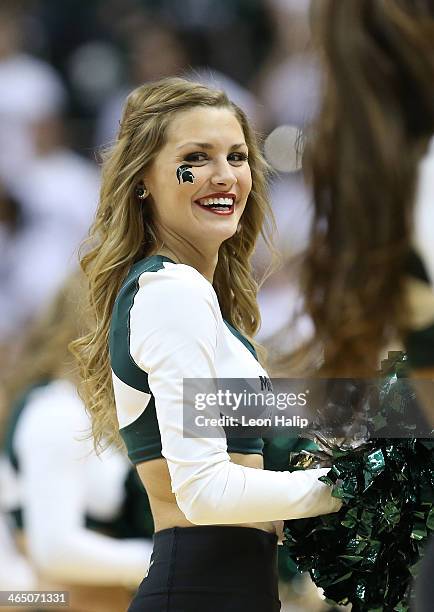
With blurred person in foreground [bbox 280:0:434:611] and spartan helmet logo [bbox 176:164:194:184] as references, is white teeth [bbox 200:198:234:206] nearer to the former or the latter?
spartan helmet logo [bbox 176:164:194:184]

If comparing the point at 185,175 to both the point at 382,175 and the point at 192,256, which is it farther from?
the point at 382,175

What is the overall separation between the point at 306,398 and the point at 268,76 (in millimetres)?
741

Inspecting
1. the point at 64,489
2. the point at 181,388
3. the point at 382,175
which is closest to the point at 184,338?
the point at 181,388

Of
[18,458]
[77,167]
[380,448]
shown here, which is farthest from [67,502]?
[380,448]

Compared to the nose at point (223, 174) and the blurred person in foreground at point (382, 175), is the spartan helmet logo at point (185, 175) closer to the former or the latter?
the nose at point (223, 174)

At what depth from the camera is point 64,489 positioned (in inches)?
107

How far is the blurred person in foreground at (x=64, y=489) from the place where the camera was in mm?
2719

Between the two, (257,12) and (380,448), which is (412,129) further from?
(257,12)

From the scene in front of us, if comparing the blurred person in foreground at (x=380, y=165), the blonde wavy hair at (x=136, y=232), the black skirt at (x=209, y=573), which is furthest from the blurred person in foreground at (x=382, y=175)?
the blonde wavy hair at (x=136, y=232)

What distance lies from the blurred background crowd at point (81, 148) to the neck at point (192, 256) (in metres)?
0.20

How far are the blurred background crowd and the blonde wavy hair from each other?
95 mm

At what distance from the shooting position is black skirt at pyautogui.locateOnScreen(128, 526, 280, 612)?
1.58 meters

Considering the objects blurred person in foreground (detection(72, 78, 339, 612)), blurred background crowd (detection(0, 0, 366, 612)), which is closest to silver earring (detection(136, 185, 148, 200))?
blurred person in foreground (detection(72, 78, 339, 612))

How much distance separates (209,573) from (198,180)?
22.6 inches
